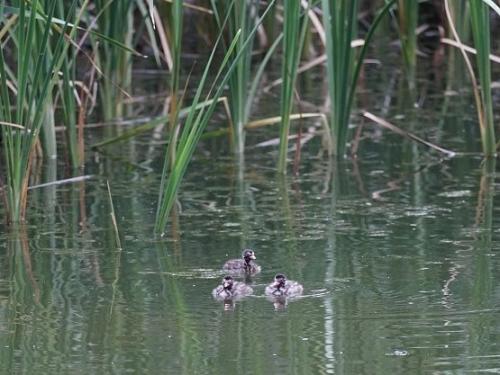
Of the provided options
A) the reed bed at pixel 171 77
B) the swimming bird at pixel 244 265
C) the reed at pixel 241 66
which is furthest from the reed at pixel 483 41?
the swimming bird at pixel 244 265

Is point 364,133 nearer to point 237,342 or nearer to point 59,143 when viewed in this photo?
point 59,143

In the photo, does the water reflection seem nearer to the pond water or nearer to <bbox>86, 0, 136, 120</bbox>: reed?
the pond water

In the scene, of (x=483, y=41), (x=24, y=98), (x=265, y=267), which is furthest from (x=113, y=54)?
(x=265, y=267)

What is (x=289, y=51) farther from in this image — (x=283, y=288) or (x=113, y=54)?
(x=283, y=288)

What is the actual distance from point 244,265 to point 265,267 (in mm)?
267

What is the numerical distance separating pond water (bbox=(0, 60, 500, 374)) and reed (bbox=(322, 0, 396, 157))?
1.54 feet

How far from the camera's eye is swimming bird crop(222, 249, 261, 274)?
21.4ft

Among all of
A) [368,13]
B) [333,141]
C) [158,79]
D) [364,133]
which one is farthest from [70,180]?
[368,13]

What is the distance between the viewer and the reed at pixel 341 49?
8.44 meters

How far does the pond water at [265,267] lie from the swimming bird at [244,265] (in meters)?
0.07

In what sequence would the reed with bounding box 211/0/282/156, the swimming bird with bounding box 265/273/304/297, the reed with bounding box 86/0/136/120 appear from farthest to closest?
the reed with bounding box 86/0/136/120 → the reed with bounding box 211/0/282/156 → the swimming bird with bounding box 265/273/304/297

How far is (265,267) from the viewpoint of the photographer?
682cm

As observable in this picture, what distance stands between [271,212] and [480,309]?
228cm

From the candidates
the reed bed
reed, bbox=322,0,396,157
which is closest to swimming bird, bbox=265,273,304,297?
the reed bed
